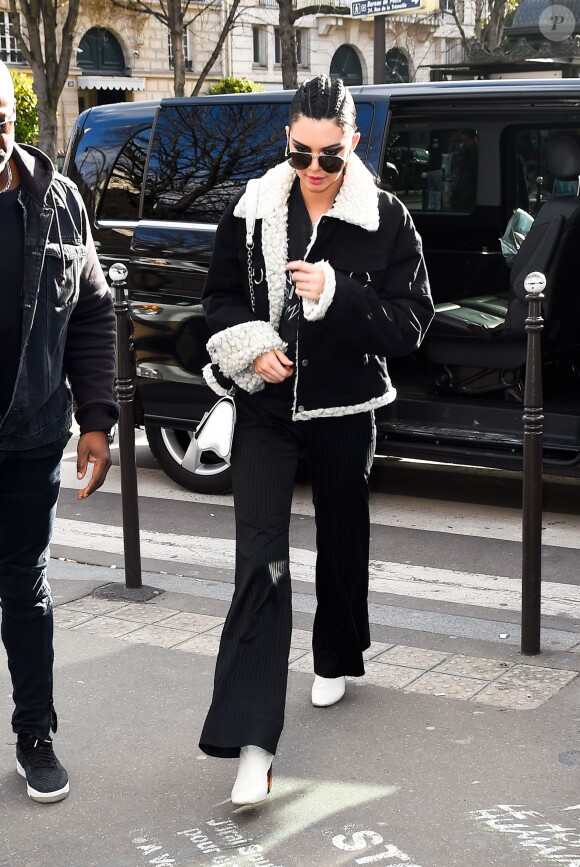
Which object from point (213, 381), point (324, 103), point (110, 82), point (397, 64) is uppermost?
point (397, 64)

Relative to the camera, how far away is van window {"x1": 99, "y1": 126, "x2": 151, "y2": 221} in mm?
7109

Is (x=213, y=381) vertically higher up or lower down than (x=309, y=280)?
lower down

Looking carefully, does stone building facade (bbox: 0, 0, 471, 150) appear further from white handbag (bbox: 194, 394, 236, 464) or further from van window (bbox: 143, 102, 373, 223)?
white handbag (bbox: 194, 394, 236, 464)

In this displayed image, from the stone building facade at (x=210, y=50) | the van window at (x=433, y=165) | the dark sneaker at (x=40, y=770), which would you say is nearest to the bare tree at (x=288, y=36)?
the stone building facade at (x=210, y=50)

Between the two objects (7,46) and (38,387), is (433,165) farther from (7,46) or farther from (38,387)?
(7,46)

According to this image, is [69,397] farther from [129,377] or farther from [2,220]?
[129,377]

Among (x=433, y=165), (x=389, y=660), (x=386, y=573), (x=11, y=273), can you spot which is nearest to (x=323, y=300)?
(x=11, y=273)

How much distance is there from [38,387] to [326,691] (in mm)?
1370

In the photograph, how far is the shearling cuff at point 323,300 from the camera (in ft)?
11.2

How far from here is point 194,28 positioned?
47.9 meters

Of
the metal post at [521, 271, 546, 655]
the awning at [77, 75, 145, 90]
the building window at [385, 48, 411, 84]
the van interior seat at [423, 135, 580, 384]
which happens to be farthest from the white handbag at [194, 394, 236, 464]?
the building window at [385, 48, 411, 84]

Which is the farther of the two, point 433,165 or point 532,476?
point 433,165

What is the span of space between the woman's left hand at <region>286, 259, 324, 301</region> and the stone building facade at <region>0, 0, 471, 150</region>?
35556 mm

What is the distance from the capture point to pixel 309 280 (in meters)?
3.40
